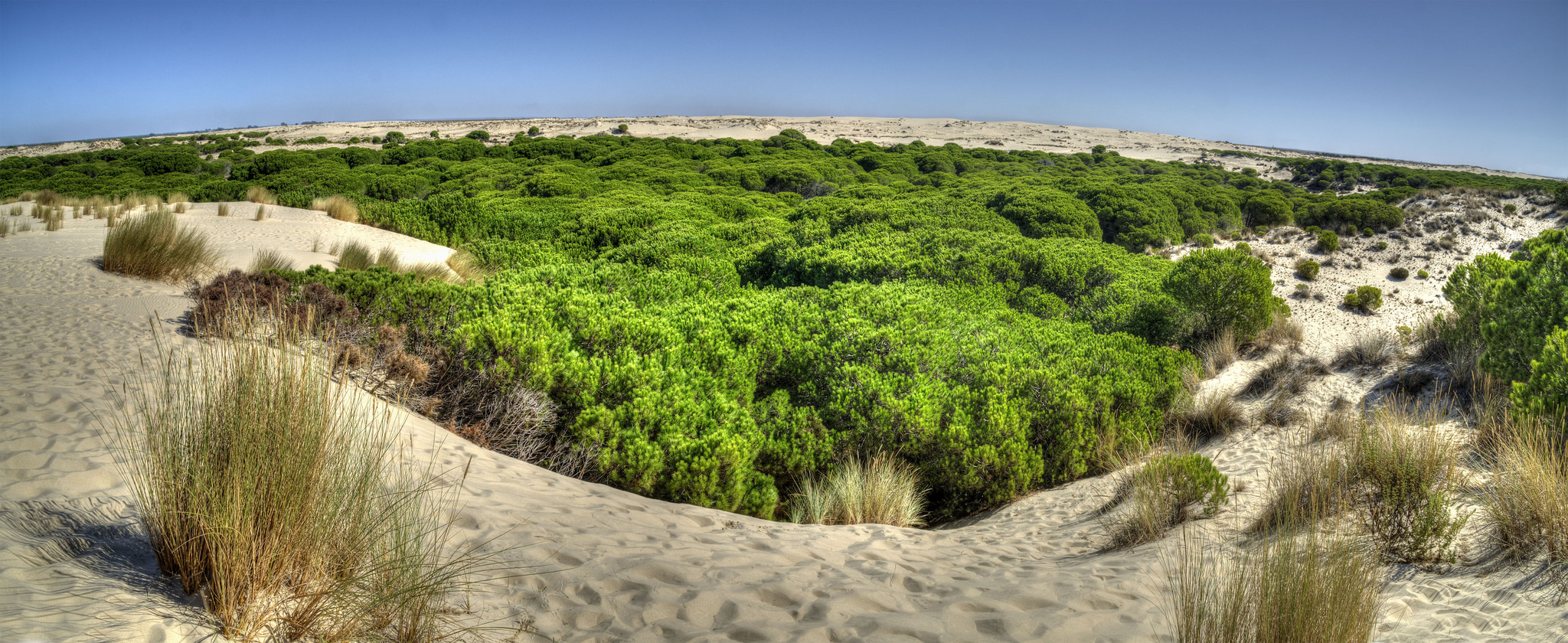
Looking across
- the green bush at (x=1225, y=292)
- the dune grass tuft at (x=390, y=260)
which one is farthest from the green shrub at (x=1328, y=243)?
the dune grass tuft at (x=390, y=260)

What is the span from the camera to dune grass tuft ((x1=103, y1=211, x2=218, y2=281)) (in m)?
8.65

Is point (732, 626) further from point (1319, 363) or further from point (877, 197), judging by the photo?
point (877, 197)

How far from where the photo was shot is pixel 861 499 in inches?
216

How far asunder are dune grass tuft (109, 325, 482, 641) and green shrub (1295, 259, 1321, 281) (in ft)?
67.8

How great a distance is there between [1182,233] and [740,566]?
22120 millimetres

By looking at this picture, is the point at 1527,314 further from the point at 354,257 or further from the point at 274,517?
the point at 354,257

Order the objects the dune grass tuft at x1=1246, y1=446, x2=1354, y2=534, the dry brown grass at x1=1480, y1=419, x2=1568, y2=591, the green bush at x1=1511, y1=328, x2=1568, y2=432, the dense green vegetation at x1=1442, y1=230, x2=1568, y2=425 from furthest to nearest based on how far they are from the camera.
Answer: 1. the dense green vegetation at x1=1442, y1=230, x2=1568, y2=425
2. the green bush at x1=1511, y1=328, x2=1568, y2=432
3. the dune grass tuft at x1=1246, y1=446, x2=1354, y2=534
4. the dry brown grass at x1=1480, y1=419, x2=1568, y2=591

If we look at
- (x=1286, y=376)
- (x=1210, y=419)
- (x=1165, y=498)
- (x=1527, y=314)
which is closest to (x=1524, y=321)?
(x=1527, y=314)

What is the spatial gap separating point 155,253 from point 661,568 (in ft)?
31.4

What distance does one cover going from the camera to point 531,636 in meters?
2.90

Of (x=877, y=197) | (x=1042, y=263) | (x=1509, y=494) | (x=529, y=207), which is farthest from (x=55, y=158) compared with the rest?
(x=1509, y=494)

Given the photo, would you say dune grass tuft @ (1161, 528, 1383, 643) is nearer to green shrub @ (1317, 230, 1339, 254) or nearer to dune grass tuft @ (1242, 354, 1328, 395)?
dune grass tuft @ (1242, 354, 1328, 395)

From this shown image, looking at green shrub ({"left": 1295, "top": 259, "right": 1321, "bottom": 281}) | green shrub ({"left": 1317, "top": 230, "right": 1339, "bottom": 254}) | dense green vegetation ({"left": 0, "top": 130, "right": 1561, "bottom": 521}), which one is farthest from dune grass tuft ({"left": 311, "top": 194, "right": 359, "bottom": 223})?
green shrub ({"left": 1317, "top": 230, "right": 1339, "bottom": 254})

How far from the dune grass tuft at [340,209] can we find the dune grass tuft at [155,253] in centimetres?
764
